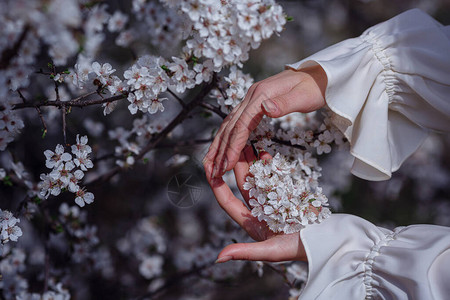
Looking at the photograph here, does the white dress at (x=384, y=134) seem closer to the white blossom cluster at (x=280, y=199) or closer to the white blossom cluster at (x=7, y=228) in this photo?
the white blossom cluster at (x=280, y=199)

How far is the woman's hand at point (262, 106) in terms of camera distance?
37.2 inches

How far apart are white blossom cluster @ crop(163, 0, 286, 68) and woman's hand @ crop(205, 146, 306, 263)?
0.27 m

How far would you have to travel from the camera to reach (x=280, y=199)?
0.95 metres

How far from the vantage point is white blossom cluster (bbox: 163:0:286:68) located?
87 centimetres

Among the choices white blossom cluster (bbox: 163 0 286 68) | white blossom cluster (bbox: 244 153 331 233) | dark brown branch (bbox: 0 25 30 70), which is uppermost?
dark brown branch (bbox: 0 25 30 70)

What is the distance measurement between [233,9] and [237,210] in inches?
18.4

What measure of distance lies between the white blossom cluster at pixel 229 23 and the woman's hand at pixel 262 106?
0.12 meters

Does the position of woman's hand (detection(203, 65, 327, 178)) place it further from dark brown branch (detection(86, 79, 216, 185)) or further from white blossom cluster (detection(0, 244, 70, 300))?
white blossom cluster (detection(0, 244, 70, 300))

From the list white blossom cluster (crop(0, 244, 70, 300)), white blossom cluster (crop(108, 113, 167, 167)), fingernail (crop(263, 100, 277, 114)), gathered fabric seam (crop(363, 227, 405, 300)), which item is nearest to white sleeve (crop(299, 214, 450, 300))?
gathered fabric seam (crop(363, 227, 405, 300))

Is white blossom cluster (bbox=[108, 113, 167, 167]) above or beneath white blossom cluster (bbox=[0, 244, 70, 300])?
above

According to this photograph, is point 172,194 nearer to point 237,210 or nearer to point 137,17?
point 237,210

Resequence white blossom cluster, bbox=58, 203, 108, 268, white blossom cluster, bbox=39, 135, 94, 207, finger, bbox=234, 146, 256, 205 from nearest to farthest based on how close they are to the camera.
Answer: white blossom cluster, bbox=39, 135, 94, 207 < finger, bbox=234, 146, 256, 205 < white blossom cluster, bbox=58, 203, 108, 268

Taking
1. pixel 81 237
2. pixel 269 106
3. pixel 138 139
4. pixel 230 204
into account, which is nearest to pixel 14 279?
pixel 81 237

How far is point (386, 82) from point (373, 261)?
485mm
